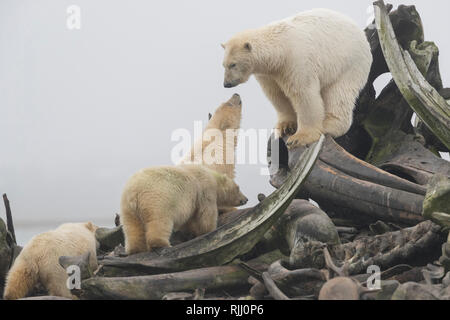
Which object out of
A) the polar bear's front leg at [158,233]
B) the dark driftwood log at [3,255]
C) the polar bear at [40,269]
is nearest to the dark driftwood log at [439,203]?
the polar bear's front leg at [158,233]

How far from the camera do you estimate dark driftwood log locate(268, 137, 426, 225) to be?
6234mm

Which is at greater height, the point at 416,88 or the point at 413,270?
the point at 416,88

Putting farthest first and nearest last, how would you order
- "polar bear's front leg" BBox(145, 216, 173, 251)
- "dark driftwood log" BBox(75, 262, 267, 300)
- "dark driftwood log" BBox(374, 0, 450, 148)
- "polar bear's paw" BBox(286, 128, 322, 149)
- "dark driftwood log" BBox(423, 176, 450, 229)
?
1. "polar bear's paw" BBox(286, 128, 322, 149)
2. "dark driftwood log" BBox(374, 0, 450, 148)
3. "polar bear's front leg" BBox(145, 216, 173, 251)
4. "dark driftwood log" BBox(75, 262, 267, 300)
5. "dark driftwood log" BBox(423, 176, 450, 229)

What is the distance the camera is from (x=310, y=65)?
737 centimetres

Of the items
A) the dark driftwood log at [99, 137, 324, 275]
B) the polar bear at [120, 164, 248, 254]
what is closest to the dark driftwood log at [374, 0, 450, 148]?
the dark driftwood log at [99, 137, 324, 275]

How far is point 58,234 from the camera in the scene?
6.33 metres

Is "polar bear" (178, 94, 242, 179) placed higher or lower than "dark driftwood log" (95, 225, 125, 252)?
higher

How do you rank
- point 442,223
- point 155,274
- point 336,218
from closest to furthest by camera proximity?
point 442,223 < point 155,274 < point 336,218

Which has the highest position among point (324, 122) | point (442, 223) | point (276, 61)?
point (276, 61)

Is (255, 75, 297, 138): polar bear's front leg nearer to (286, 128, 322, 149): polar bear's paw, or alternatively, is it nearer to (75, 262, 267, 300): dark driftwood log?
(286, 128, 322, 149): polar bear's paw

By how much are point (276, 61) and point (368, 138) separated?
1.82 m
